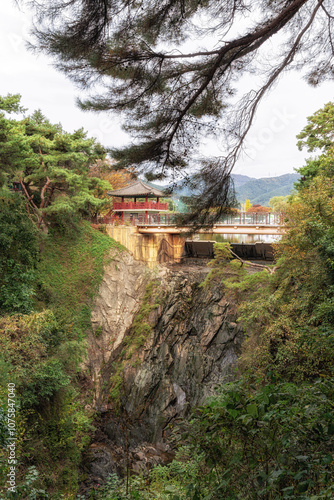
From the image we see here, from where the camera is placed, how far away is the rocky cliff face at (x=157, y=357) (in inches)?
366

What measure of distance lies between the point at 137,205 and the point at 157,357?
8.33 metres

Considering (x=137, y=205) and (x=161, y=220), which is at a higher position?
(x=137, y=205)

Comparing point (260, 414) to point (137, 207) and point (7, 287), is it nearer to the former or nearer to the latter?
point (7, 287)

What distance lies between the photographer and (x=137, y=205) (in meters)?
17.1

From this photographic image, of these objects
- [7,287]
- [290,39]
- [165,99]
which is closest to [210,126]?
[165,99]

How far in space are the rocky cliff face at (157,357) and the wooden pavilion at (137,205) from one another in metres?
2.82

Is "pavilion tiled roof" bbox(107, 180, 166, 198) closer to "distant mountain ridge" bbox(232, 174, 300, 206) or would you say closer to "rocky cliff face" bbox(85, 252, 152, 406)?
"rocky cliff face" bbox(85, 252, 152, 406)

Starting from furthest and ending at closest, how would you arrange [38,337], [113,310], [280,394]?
1. [113,310]
2. [38,337]
3. [280,394]

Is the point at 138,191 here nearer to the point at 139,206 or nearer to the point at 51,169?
the point at 139,206

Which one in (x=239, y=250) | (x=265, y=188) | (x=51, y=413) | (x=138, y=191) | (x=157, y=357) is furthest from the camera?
(x=265, y=188)

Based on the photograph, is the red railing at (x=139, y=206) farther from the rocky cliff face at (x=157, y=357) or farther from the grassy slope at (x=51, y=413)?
the grassy slope at (x=51, y=413)

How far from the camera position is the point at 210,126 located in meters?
3.76

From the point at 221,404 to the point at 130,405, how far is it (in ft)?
30.3

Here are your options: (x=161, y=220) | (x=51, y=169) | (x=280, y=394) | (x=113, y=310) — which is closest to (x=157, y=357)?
(x=113, y=310)
